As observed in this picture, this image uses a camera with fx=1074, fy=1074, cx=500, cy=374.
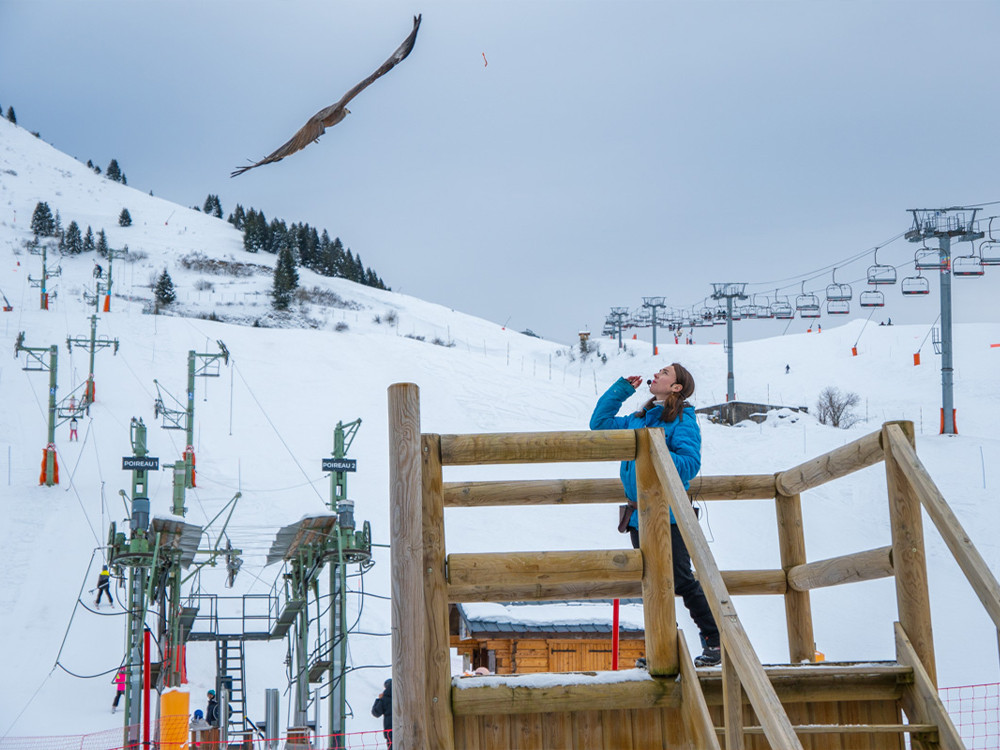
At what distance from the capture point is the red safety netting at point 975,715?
13266 mm

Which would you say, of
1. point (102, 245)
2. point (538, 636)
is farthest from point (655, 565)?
point (102, 245)

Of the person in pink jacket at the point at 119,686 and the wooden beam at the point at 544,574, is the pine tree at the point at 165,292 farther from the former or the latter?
the wooden beam at the point at 544,574

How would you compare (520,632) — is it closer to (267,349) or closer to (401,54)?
(401,54)

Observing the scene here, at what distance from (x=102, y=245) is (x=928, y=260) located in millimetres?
66791

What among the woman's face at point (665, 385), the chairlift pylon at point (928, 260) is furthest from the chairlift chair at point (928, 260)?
the woman's face at point (665, 385)

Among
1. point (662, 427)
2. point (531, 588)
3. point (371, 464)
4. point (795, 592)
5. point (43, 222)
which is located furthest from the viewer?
point (43, 222)

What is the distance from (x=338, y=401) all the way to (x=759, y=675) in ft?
110

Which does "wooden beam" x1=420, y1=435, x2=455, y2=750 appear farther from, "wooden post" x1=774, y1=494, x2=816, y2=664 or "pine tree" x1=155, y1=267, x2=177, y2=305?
"pine tree" x1=155, y1=267, x2=177, y2=305

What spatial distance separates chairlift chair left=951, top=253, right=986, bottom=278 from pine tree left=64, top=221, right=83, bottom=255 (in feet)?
219

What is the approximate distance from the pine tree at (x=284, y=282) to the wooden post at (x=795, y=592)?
217ft

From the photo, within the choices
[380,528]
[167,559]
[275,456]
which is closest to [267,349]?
[275,456]

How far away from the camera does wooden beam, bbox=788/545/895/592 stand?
4.88m

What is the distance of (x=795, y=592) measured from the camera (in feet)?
18.4

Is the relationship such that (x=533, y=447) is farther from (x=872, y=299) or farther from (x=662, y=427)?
(x=872, y=299)
